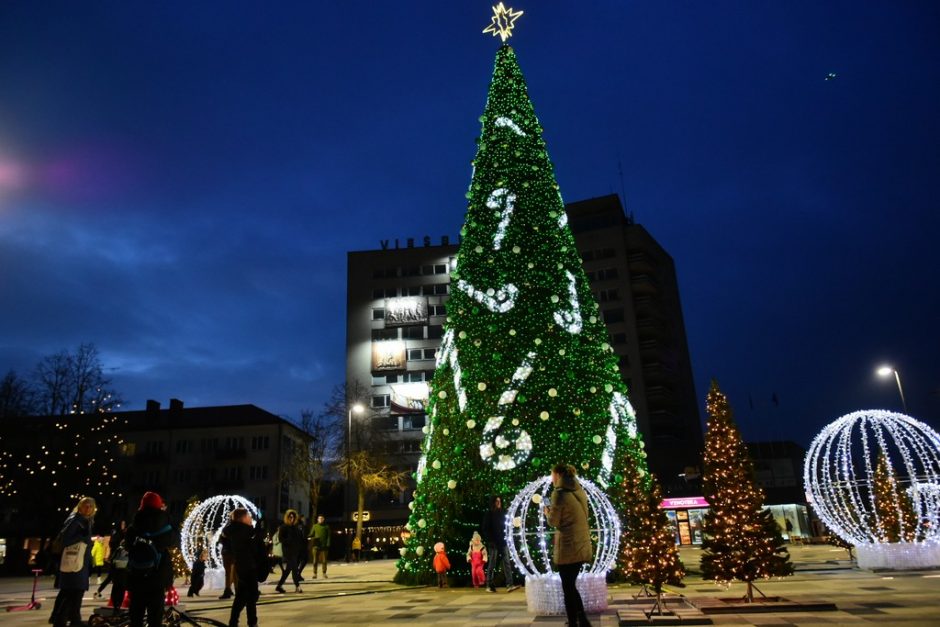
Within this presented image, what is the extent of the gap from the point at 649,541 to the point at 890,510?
9.41 meters

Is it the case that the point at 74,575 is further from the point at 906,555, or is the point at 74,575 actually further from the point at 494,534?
the point at 906,555

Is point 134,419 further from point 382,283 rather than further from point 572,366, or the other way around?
point 572,366

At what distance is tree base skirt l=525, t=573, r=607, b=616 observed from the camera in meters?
8.87

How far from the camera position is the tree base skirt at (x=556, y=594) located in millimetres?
8867

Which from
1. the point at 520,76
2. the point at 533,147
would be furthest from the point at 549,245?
the point at 520,76

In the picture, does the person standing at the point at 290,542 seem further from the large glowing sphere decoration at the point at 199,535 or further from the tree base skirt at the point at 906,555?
the tree base skirt at the point at 906,555

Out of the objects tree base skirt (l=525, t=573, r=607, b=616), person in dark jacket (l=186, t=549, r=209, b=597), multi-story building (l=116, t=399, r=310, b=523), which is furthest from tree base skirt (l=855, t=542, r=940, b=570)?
multi-story building (l=116, t=399, r=310, b=523)

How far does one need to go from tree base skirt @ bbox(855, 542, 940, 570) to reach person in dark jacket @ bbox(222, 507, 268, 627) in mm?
12573

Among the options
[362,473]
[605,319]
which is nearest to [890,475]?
[362,473]

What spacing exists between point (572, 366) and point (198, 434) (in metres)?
57.7

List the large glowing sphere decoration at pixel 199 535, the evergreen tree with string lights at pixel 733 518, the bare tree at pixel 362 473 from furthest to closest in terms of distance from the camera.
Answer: the bare tree at pixel 362 473, the large glowing sphere decoration at pixel 199 535, the evergreen tree with string lights at pixel 733 518

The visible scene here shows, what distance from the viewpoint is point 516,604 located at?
10.5 meters

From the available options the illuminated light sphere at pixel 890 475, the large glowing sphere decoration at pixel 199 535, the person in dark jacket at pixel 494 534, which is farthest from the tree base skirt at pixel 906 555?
the large glowing sphere decoration at pixel 199 535

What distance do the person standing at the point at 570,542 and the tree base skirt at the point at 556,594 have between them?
2.05 metres
